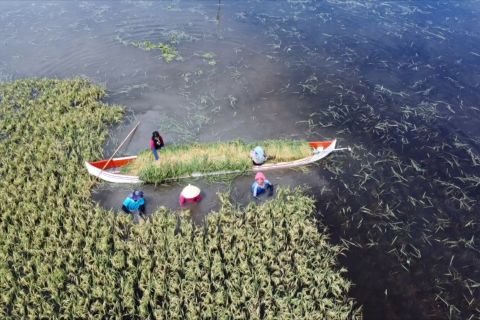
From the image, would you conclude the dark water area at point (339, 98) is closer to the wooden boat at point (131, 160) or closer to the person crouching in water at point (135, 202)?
the wooden boat at point (131, 160)

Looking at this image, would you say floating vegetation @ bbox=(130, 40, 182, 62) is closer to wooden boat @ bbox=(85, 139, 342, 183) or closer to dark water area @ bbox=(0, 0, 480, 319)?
dark water area @ bbox=(0, 0, 480, 319)

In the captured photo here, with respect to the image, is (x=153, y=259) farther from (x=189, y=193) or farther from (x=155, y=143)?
(x=155, y=143)

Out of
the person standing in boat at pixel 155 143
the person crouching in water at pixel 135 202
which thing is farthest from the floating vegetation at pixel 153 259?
the person standing in boat at pixel 155 143

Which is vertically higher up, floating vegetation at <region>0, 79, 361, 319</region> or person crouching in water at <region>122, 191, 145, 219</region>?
person crouching in water at <region>122, 191, 145, 219</region>

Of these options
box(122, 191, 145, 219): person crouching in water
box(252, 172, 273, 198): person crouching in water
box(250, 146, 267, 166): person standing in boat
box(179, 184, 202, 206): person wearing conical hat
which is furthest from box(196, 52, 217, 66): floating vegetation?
box(122, 191, 145, 219): person crouching in water

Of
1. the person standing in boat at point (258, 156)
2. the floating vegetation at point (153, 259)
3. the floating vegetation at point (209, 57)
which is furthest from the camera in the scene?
the floating vegetation at point (209, 57)
